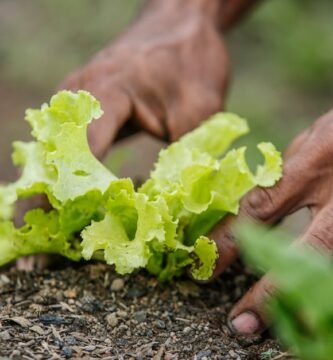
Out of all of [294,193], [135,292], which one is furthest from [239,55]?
[135,292]

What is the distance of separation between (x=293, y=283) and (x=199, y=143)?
3.33 ft

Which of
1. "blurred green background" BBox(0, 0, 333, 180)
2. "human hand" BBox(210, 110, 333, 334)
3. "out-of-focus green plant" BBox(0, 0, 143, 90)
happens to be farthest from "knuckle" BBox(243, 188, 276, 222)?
"out-of-focus green plant" BBox(0, 0, 143, 90)

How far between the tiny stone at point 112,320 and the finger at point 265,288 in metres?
0.24

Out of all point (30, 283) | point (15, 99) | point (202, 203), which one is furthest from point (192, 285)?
point (15, 99)

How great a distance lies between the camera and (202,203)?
171cm

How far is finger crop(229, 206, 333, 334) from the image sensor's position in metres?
1.64

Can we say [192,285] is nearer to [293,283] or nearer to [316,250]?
[316,250]

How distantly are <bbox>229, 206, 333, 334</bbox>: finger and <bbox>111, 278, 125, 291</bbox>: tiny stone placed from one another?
26 centimetres

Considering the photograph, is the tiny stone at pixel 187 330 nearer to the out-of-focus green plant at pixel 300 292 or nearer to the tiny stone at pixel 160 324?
the tiny stone at pixel 160 324

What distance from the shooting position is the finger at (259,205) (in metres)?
1.78

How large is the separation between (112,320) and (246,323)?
10.7 inches

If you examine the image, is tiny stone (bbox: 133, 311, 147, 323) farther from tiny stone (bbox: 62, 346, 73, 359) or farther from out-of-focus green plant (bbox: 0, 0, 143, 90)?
out-of-focus green plant (bbox: 0, 0, 143, 90)

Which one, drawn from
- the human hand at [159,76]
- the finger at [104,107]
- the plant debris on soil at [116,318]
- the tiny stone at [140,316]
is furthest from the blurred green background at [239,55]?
the tiny stone at [140,316]

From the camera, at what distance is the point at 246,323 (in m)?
1.67
